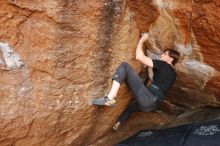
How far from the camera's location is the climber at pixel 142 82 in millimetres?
5102

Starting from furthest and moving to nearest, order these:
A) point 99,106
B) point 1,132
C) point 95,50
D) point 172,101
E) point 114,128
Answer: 1. point 172,101
2. point 114,128
3. point 99,106
4. point 95,50
5. point 1,132

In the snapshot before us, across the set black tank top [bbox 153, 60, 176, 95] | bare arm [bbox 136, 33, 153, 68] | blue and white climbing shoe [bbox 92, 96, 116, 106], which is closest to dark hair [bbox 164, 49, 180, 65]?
black tank top [bbox 153, 60, 176, 95]

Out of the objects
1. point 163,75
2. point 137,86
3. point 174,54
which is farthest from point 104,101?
point 174,54

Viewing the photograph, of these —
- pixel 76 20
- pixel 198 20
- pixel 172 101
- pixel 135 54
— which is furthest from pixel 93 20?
pixel 172 101

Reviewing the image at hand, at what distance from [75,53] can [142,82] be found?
949 millimetres

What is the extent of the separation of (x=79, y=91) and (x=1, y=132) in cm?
104

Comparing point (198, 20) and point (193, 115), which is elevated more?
point (198, 20)

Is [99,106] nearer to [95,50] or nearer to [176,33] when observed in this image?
[95,50]

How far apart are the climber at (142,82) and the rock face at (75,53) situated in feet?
0.49

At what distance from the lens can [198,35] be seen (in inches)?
196

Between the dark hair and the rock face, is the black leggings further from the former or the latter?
the dark hair

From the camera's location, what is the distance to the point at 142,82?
5332 millimetres

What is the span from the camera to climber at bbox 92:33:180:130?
5102mm

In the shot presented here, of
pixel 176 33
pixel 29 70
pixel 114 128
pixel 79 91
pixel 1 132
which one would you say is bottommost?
pixel 114 128
